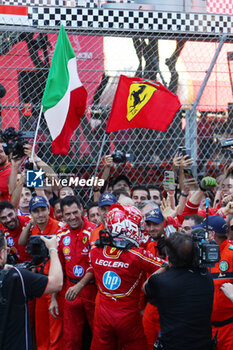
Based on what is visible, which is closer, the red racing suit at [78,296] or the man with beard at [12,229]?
the red racing suit at [78,296]

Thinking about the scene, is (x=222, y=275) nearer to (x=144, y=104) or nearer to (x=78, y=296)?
(x=78, y=296)

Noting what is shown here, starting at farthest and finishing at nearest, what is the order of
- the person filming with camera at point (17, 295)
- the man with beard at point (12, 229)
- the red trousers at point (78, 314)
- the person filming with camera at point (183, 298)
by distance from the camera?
the man with beard at point (12, 229)
the red trousers at point (78, 314)
the person filming with camera at point (183, 298)
the person filming with camera at point (17, 295)

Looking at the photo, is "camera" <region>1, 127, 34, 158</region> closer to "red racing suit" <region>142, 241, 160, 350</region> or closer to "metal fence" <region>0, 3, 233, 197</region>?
"metal fence" <region>0, 3, 233, 197</region>

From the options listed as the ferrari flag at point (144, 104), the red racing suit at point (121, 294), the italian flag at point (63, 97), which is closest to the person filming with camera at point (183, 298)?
the red racing suit at point (121, 294)

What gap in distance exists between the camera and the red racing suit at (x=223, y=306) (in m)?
4.65

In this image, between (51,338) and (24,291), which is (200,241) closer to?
(24,291)

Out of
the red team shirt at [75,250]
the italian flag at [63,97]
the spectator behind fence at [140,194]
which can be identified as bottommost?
the red team shirt at [75,250]

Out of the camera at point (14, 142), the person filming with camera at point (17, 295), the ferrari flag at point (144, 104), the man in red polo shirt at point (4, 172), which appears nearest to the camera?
the person filming with camera at point (17, 295)

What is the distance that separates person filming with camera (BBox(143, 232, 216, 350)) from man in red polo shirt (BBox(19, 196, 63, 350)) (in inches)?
73.9

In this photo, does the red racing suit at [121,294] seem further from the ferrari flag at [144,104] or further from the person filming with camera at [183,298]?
the ferrari flag at [144,104]

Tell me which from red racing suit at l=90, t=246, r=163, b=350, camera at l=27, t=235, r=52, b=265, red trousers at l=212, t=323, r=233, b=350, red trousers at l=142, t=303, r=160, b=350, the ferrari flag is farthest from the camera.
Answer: the ferrari flag

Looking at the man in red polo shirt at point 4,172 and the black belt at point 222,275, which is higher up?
the man in red polo shirt at point 4,172

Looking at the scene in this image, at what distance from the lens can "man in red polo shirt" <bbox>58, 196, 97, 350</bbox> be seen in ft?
18.1

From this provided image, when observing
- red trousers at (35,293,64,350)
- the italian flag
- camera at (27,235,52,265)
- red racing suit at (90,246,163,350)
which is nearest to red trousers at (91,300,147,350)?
red racing suit at (90,246,163,350)
